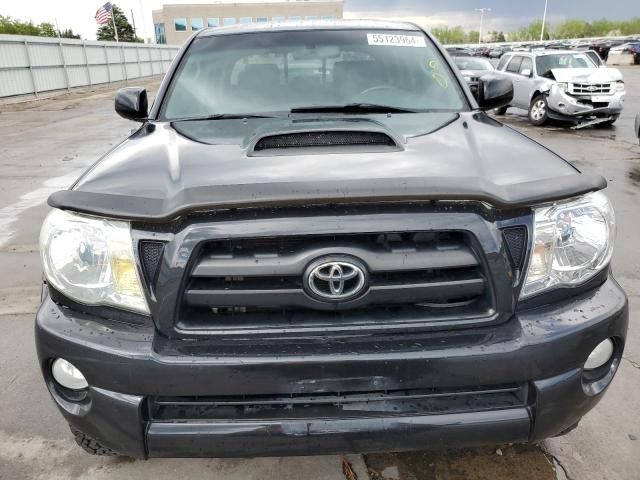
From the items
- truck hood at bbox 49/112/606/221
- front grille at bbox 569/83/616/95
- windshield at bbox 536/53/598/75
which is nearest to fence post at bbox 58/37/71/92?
windshield at bbox 536/53/598/75

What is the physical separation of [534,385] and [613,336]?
1.15ft

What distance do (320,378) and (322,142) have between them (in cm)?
89

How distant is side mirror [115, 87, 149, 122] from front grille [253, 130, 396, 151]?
125 centimetres

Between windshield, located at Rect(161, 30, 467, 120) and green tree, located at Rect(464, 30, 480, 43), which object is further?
green tree, located at Rect(464, 30, 480, 43)

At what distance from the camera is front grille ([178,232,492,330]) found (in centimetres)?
152

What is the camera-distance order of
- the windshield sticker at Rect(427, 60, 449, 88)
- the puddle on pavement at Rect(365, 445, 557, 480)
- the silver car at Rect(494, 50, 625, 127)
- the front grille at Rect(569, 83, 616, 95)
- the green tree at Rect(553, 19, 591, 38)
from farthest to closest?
1. the green tree at Rect(553, 19, 591, 38)
2. the silver car at Rect(494, 50, 625, 127)
3. the front grille at Rect(569, 83, 616, 95)
4. the windshield sticker at Rect(427, 60, 449, 88)
5. the puddle on pavement at Rect(365, 445, 557, 480)

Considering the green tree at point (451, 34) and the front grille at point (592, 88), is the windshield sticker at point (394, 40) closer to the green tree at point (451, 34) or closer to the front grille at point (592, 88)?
the front grille at point (592, 88)

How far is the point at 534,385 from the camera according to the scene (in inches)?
62.1

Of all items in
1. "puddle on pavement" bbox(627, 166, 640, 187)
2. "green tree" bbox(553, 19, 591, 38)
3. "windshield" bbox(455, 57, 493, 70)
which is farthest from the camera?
"green tree" bbox(553, 19, 591, 38)

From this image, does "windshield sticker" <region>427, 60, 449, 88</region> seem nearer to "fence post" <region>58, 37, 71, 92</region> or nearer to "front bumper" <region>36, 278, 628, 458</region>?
"front bumper" <region>36, 278, 628, 458</region>

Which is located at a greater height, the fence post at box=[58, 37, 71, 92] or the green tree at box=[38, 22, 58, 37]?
the green tree at box=[38, 22, 58, 37]

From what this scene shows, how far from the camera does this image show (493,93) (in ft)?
9.80

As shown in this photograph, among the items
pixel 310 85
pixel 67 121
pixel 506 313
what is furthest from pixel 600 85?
pixel 67 121

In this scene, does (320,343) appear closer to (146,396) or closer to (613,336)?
(146,396)
